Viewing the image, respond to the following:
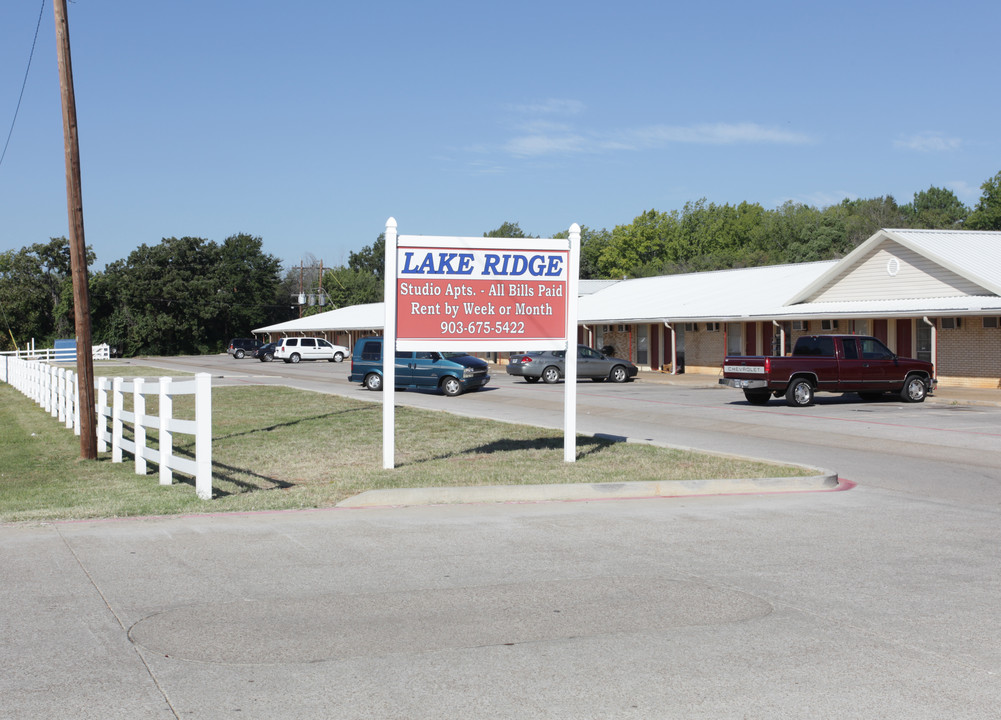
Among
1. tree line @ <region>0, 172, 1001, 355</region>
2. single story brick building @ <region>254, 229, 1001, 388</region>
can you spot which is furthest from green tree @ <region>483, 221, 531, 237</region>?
single story brick building @ <region>254, 229, 1001, 388</region>

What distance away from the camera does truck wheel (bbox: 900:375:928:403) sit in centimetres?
2771

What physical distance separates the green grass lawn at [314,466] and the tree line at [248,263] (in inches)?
2937

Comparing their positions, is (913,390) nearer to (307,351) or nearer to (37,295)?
(307,351)

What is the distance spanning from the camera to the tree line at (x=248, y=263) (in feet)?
324

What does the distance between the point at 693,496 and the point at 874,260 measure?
28.8 meters

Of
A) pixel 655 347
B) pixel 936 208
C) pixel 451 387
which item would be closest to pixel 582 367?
pixel 451 387

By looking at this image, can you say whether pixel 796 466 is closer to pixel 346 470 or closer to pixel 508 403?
pixel 346 470

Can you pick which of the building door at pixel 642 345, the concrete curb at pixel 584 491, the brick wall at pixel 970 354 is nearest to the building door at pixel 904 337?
the brick wall at pixel 970 354

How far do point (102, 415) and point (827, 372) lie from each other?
1841 cm

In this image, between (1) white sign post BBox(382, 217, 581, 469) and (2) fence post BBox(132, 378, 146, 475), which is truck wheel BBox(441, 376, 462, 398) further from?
(2) fence post BBox(132, 378, 146, 475)

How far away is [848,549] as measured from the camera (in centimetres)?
847

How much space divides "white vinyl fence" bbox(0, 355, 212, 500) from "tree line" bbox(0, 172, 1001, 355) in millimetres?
75407

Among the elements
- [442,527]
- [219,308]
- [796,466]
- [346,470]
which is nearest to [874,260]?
[796,466]

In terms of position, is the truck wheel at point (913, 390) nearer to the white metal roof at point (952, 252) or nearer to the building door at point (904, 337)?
the white metal roof at point (952, 252)
